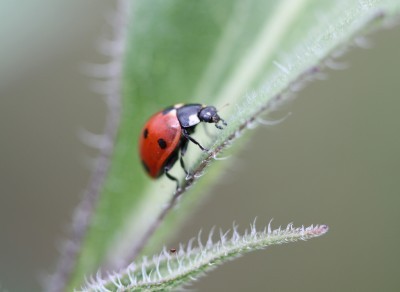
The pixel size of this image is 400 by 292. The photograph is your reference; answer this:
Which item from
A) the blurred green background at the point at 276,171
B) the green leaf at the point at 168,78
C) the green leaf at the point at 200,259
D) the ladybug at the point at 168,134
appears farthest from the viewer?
the blurred green background at the point at 276,171

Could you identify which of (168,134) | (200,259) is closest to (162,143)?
(168,134)

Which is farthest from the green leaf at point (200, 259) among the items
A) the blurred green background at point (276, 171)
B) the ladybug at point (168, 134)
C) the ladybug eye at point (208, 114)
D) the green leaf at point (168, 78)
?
the blurred green background at point (276, 171)

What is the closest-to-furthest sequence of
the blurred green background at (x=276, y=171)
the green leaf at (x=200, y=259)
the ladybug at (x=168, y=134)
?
1. the green leaf at (x=200, y=259)
2. the ladybug at (x=168, y=134)
3. the blurred green background at (x=276, y=171)

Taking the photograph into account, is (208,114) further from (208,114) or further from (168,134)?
(168,134)

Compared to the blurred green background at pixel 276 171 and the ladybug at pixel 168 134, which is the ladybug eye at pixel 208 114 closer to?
the ladybug at pixel 168 134

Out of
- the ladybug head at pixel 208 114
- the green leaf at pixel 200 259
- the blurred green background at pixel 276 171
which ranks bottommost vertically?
the green leaf at pixel 200 259

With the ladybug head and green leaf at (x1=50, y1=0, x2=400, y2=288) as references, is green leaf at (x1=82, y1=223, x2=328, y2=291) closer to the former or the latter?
green leaf at (x1=50, y1=0, x2=400, y2=288)

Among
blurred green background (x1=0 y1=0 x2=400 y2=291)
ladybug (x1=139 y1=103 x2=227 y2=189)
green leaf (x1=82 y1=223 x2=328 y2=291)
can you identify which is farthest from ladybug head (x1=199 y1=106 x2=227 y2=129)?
blurred green background (x1=0 y1=0 x2=400 y2=291)
